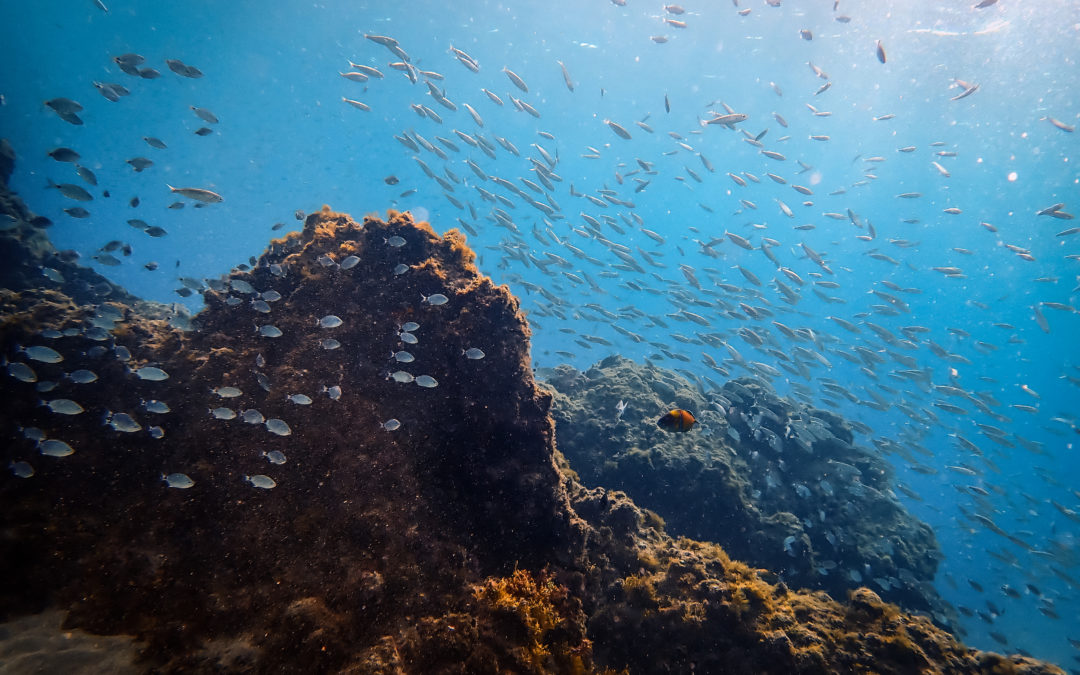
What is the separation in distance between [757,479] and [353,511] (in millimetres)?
11536

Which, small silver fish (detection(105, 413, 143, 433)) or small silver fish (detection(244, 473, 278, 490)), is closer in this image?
small silver fish (detection(244, 473, 278, 490))

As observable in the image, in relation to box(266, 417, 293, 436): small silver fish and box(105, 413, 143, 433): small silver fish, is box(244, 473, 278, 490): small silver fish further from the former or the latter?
box(105, 413, 143, 433): small silver fish

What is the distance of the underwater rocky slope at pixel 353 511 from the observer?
3621 millimetres

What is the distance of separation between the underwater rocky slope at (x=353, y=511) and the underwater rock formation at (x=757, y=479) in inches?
136

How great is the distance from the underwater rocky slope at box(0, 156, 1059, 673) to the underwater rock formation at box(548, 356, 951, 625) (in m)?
3.46

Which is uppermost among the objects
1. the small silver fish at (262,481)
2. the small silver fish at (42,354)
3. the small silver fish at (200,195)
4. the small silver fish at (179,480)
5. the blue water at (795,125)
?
the blue water at (795,125)

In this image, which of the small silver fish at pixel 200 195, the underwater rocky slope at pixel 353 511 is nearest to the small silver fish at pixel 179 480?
the underwater rocky slope at pixel 353 511

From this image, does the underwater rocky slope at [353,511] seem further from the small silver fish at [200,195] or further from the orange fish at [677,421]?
the small silver fish at [200,195]

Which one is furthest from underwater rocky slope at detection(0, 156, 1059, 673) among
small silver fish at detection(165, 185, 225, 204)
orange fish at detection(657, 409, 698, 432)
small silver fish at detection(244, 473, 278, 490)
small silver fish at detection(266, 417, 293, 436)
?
small silver fish at detection(165, 185, 225, 204)

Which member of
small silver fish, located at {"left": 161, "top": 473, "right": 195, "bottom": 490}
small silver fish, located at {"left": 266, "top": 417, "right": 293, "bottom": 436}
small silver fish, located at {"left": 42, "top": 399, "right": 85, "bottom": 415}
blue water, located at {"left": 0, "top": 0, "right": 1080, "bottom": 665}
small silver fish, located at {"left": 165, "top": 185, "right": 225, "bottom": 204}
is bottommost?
small silver fish, located at {"left": 161, "top": 473, "right": 195, "bottom": 490}

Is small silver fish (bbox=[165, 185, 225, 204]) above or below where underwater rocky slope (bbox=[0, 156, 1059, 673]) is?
above

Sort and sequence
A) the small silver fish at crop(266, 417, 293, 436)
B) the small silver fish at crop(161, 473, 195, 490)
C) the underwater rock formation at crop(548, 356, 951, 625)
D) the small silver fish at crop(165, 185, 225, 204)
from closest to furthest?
the small silver fish at crop(161, 473, 195, 490)
the small silver fish at crop(266, 417, 293, 436)
the small silver fish at crop(165, 185, 225, 204)
the underwater rock formation at crop(548, 356, 951, 625)

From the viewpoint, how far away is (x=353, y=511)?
13.7 ft

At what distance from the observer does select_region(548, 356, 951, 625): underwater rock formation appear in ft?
31.7
